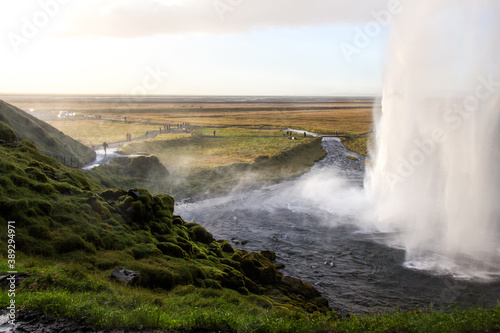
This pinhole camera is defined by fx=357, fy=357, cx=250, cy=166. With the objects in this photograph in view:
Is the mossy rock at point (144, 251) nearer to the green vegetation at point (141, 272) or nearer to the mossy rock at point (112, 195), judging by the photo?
the green vegetation at point (141, 272)

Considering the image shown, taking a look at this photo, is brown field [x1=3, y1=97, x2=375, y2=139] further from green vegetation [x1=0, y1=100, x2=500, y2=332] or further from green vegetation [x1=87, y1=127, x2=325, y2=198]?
green vegetation [x1=0, y1=100, x2=500, y2=332]

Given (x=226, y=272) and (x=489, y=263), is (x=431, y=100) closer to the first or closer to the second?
(x=489, y=263)

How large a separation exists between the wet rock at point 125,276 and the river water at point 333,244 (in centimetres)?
812

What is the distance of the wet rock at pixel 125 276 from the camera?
39.3ft

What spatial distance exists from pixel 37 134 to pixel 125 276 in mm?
25989

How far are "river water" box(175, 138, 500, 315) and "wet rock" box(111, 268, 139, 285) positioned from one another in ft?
26.6

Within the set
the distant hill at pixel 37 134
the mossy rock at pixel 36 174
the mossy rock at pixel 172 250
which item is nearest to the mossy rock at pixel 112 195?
the mossy rock at pixel 36 174

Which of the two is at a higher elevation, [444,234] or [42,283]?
[42,283]

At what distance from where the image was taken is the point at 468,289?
16547mm

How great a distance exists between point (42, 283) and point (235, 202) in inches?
929

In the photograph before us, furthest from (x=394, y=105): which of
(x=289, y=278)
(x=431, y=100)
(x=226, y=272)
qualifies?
(x=226, y=272)

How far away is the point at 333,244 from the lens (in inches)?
882

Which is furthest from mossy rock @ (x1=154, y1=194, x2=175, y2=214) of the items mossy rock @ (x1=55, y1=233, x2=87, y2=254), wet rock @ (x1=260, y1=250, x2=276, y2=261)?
mossy rock @ (x1=55, y1=233, x2=87, y2=254)

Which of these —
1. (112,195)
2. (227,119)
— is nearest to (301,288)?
(112,195)
